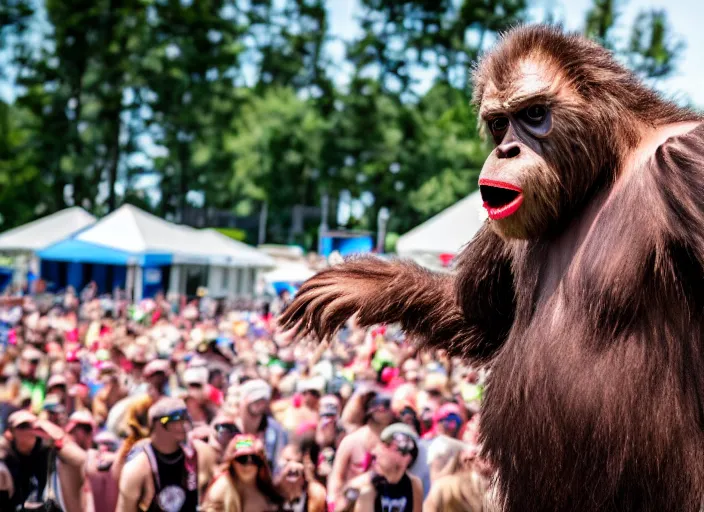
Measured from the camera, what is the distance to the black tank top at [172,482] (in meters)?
5.29

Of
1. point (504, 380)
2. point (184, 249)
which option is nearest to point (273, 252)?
point (184, 249)

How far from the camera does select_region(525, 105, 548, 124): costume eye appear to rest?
8.33 ft

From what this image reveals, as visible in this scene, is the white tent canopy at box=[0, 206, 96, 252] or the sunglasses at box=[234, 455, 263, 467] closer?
the sunglasses at box=[234, 455, 263, 467]

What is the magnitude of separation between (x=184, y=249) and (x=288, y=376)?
13.7 metres

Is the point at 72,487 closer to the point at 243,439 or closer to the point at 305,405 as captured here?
the point at 243,439

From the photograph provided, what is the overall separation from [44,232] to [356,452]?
24.4 meters

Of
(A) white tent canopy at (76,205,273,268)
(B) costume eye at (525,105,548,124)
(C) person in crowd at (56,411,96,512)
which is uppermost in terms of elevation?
(B) costume eye at (525,105,548,124)

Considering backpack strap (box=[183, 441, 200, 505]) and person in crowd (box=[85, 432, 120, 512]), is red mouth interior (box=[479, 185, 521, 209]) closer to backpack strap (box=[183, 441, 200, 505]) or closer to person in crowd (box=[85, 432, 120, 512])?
backpack strap (box=[183, 441, 200, 505])

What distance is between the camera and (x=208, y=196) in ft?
147

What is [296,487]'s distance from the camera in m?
5.62

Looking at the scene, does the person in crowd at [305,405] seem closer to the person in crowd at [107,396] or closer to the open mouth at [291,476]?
the open mouth at [291,476]

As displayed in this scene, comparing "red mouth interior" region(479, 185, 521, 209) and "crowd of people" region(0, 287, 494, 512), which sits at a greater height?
"red mouth interior" region(479, 185, 521, 209)

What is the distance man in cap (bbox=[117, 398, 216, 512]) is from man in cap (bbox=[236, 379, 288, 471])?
1.05 m

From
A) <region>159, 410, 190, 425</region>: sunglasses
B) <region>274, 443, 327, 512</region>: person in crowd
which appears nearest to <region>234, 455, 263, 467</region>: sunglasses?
<region>274, 443, 327, 512</region>: person in crowd
